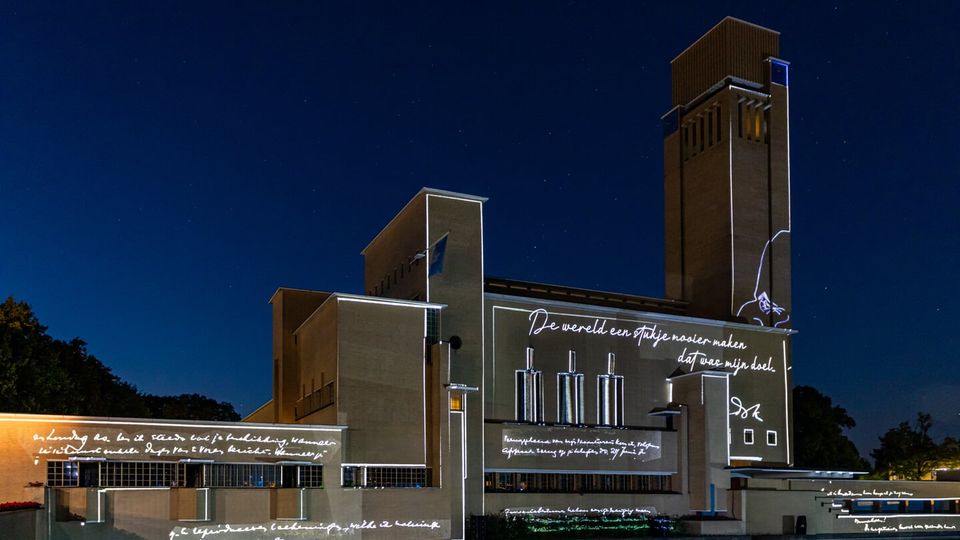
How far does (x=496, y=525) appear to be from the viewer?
147 feet

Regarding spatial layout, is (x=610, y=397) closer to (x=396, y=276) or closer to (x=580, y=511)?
(x=580, y=511)

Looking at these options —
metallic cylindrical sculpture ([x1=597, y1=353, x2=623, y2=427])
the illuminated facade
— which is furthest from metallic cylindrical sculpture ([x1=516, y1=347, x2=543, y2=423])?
metallic cylindrical sculpture ([x1=597, y1=353, x2=623, y2=427])

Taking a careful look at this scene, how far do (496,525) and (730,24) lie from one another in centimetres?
3615

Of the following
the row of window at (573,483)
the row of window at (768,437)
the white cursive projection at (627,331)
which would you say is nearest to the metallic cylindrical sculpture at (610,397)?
the white cursive projection at (627,331)

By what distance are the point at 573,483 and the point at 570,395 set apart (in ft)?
14.3

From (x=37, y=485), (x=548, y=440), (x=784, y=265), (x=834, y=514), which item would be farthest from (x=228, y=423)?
(x=784, y=265)

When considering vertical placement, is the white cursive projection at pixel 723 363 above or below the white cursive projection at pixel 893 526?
above

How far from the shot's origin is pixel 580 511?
157 ft

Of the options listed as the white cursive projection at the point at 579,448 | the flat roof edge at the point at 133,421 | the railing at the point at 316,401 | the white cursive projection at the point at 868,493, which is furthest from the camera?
the white cursive projection at the point at 868,493

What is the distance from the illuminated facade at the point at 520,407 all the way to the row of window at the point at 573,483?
12 centimetres

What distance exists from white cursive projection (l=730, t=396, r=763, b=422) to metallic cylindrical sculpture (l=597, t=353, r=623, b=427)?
702cm

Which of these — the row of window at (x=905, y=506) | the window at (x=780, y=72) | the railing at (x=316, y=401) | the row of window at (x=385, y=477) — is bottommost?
the row of window at (x=905, y=506)

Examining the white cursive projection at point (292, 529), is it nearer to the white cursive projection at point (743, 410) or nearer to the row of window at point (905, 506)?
the white cursive projection at point (743, 410)

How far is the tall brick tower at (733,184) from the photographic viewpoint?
197ft
